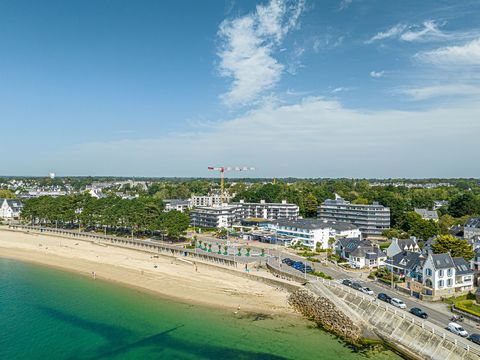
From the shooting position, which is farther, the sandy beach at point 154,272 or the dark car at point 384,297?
the sandy beach at point 154,272

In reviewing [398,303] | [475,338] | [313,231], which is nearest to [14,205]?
[313,231]

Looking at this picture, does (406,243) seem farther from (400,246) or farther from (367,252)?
(367,252)

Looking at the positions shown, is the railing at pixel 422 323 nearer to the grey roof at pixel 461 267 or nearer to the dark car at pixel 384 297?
the dark car at pixel 384 297

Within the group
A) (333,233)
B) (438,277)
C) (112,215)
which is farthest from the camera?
(112,215)

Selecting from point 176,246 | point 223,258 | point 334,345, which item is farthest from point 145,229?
point 334,345

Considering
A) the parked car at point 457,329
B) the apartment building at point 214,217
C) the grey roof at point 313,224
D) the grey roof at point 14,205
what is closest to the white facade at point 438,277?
the parked car at point 457,329

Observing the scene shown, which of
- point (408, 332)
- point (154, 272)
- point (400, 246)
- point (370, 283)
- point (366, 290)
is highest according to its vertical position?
point (400, 246)
